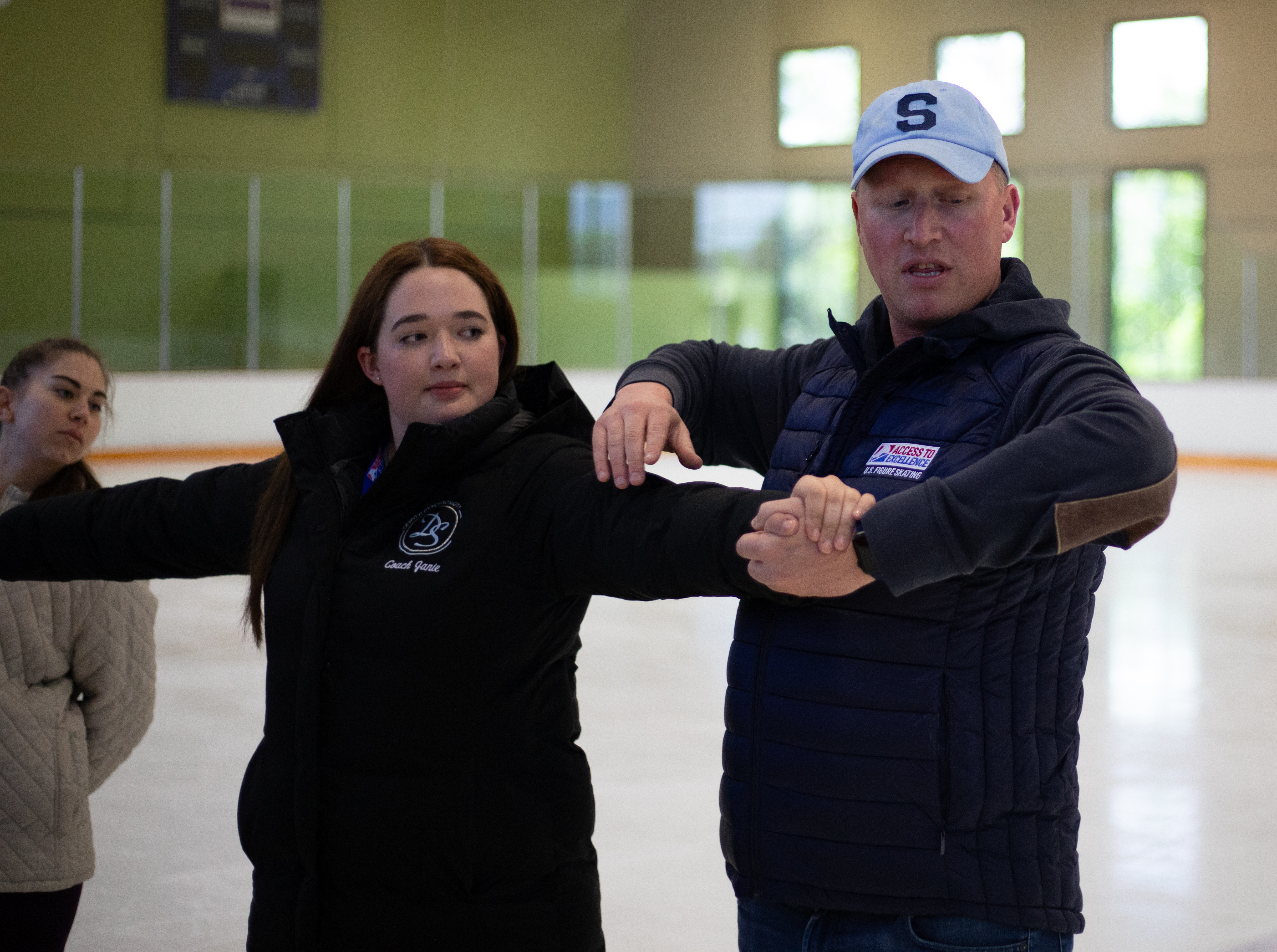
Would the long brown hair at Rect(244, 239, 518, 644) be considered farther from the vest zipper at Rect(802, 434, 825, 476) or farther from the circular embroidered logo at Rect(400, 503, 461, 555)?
the vest zipper at Rect(802, 434, 825, 476)

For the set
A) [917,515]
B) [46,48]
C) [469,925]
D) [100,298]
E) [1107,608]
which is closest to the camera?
[917,515]

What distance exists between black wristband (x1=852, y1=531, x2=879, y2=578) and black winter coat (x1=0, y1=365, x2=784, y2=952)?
5.6 inches

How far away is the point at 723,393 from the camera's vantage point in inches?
73.9

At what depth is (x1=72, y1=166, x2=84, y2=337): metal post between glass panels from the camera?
37.1 ft

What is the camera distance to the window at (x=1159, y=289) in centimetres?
1342

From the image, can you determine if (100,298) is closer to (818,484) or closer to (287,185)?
(287,185)

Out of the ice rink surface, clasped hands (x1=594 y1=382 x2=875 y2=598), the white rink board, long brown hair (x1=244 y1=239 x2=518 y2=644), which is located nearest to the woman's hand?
clasped hands (x1=594 y1=382 x2=875 y2=598)

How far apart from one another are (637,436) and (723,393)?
0.43 m

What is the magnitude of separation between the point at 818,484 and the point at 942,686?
243mm

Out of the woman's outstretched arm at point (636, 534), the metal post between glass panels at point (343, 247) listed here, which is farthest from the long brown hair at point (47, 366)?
the metal post between glass panels at point (343, 247)

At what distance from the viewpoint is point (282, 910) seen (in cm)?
153

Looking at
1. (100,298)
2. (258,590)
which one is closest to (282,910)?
(258,590)

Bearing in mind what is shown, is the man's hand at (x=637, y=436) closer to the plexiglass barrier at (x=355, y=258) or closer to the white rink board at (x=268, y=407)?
the white rink board at (x=268, y=407)

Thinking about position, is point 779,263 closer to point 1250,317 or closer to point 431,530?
point 1250,317
